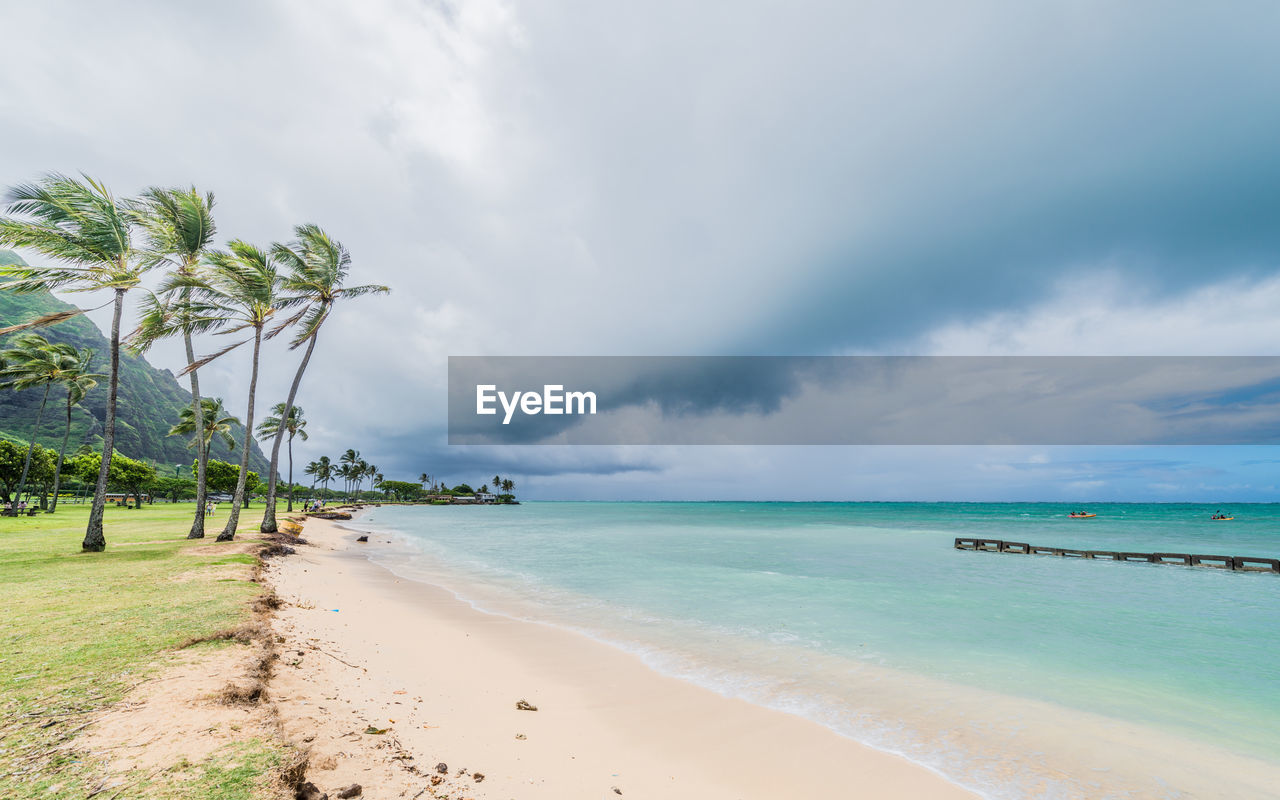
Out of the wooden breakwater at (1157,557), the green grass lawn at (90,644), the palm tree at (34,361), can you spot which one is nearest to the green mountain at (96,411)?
the palm tree at (34,361)

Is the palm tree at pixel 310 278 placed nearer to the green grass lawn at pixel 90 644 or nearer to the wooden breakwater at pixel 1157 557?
the green grass lawn at pixel 90 644

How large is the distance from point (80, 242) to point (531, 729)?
19.3 meters

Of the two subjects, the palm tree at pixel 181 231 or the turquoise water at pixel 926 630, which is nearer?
the turquoise water at pixel 926 630

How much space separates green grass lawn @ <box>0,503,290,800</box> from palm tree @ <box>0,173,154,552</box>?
405 cm

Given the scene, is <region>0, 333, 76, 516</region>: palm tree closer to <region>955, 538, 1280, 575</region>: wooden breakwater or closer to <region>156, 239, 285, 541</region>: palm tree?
<region>156, 239, 285, 541</region>: palm tree

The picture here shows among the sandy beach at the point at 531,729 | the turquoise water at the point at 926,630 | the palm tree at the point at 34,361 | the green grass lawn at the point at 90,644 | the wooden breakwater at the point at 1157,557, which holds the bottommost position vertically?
the wooden breakwater at the point at 1157,557

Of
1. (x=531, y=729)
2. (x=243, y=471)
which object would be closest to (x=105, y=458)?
(x=243, y=471)

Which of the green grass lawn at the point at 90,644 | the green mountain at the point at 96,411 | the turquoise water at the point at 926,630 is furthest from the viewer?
the green mountain at the point at 96,411

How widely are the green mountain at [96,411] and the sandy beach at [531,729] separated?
98009mm

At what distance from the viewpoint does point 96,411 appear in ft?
464

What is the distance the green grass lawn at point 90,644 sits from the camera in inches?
131

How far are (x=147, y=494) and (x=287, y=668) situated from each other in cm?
11128

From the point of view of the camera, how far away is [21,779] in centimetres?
316

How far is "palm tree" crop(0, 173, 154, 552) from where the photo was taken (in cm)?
1303
